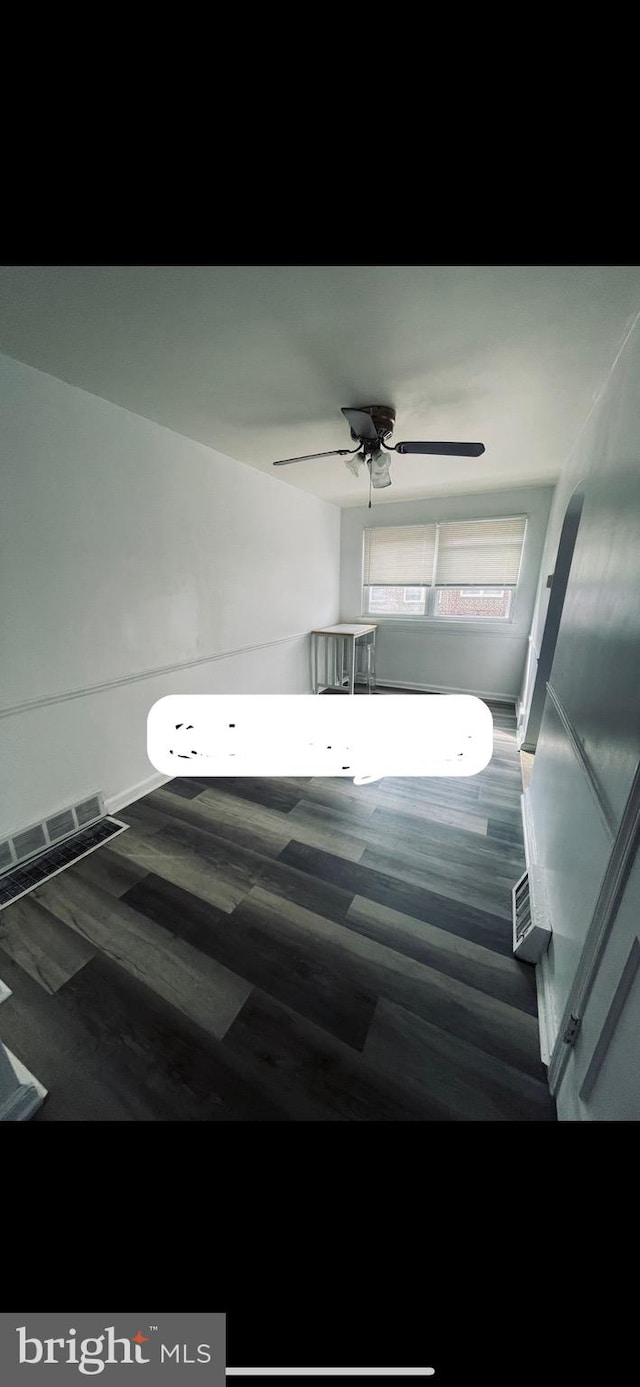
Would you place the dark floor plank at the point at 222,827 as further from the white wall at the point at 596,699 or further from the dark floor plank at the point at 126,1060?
the white wall at the point at 596,699

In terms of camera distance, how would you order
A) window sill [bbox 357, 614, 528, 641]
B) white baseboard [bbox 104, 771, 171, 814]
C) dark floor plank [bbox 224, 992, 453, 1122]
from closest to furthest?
dark floor plank [bbox 224, 992, 453, 1122] → white baseboard [bbox 104, 771, 171, 814] → window sill [bbox 357, 614, 528, 641]

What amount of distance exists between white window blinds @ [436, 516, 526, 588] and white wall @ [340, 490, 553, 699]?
0.29ft

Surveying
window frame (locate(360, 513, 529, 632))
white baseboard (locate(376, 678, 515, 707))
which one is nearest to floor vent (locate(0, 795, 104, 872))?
white baseboard (locate(376, 678, 515, 707))

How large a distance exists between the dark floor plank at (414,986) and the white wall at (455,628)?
10.7ft

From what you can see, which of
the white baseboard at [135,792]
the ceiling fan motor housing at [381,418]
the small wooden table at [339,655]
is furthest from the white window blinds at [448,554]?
the white baseboard at [135,792]

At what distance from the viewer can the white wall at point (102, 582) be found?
5.36 feet

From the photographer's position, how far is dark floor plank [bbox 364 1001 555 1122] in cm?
94

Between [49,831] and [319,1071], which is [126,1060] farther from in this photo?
[49,831]

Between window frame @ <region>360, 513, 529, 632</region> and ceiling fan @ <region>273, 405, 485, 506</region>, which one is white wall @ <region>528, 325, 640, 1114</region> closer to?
ceiling fan @ <region>273, 405, 485, 506</region>

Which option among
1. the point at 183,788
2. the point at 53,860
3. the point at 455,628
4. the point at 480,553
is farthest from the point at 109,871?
the point at 480,553

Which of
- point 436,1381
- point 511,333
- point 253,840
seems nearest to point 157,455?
point 511,333

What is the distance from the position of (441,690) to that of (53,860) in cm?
380
